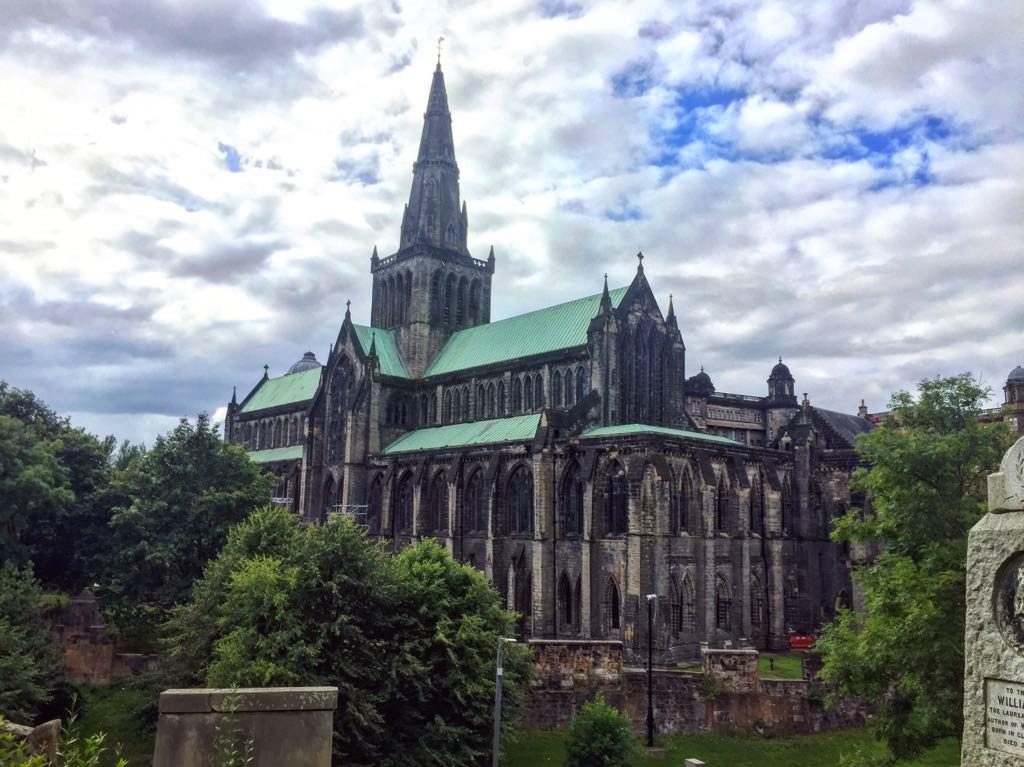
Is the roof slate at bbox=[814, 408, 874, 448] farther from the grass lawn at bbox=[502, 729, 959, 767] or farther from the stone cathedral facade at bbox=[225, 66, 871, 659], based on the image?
the grass lawn at bbox=[502, 729, 959, 767]

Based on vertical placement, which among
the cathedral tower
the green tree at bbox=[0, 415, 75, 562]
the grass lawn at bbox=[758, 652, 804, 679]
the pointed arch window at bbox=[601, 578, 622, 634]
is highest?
the cathedral tower

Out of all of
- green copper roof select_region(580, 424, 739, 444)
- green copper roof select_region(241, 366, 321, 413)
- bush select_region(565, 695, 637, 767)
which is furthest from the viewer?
green copper roof select_region(241, 366, 321, 413)

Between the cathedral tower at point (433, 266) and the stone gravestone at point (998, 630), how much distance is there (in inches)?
2463

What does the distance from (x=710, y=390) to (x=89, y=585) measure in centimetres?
4979

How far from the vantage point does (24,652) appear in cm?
3125

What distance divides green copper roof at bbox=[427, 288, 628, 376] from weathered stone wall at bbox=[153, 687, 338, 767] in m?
49.0

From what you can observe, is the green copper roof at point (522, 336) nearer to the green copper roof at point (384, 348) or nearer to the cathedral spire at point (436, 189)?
the green copper roof at point (384, 348)

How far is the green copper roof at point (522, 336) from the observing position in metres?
58.6

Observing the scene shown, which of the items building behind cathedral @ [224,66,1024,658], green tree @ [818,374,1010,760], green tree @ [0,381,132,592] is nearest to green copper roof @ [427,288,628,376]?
building behind cathedral @ [224,66,1024,658]

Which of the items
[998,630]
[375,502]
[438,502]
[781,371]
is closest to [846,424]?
[781,371]

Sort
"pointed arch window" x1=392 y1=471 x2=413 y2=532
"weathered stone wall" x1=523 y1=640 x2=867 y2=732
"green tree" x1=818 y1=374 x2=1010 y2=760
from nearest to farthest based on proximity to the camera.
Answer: "green tree" x1=818 y1=374 x2=1010 y2=760 → "weathered stone wall" x1=523 y1=640 x2=867 y2=732 → "pointed arch window" x1=392 y1=471 x2=413 y2=532

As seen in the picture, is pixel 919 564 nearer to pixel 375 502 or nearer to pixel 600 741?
pixel 600 741

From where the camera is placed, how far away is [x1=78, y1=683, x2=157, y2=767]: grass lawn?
3112 centimetres

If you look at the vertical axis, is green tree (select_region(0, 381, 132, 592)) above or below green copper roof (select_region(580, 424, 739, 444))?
below
